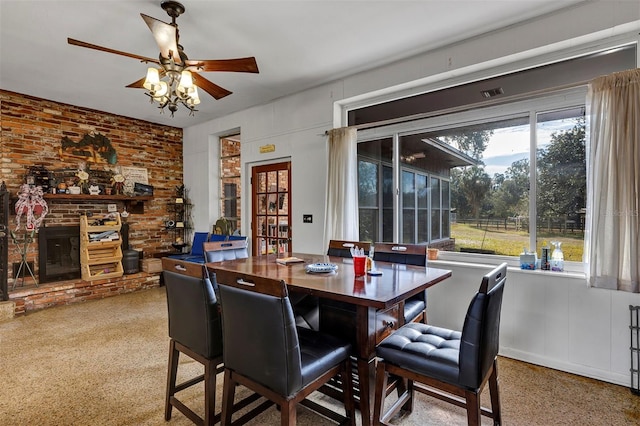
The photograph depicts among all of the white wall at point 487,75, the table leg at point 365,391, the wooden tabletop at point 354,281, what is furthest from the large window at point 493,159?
the table leg at point 365,391

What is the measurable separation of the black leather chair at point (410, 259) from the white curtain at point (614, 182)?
124cm

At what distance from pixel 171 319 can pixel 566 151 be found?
3.33 m

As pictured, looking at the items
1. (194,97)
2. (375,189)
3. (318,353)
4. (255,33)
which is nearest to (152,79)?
(194,97)

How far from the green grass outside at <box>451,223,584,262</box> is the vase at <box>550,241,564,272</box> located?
49 mm

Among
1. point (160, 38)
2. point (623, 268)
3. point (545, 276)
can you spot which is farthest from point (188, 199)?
point (623, 268)

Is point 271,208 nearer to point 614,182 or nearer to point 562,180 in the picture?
point 562,180

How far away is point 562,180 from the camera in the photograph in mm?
2783

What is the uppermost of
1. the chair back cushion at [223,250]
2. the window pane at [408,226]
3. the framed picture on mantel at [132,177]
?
the framed picture on mantel at [132,177]

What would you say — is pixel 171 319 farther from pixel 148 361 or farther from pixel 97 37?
pixel 97 37

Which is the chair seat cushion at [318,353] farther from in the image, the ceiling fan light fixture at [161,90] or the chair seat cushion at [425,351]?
the ceiling fan light fixture at [161,90]

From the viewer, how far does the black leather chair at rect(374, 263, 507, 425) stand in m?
1.44

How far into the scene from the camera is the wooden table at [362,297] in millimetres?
1587

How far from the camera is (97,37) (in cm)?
296

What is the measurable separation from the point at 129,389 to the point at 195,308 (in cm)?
119
